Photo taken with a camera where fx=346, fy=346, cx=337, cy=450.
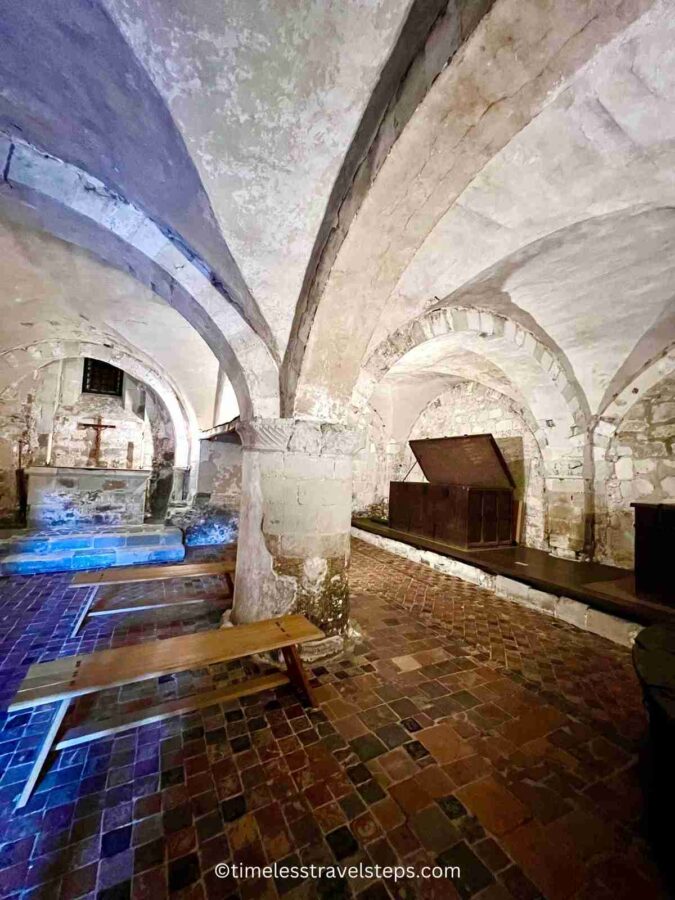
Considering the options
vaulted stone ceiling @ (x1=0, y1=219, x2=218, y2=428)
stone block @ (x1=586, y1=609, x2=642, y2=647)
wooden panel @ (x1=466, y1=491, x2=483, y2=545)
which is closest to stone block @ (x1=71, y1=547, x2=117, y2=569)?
vaulted stone ceiling @ (x1=0, y1=219, x2=218, y2=428)

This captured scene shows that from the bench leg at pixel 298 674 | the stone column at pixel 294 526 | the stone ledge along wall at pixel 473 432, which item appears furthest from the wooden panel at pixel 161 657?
the stone ledge along wall at pixel 473 432

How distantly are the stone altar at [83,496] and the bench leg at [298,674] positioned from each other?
5.66 metres

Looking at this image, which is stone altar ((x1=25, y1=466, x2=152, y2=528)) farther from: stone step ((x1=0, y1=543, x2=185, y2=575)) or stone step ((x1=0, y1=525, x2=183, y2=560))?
stone step ((x1=0, y1=543, x2=185, y2=575))

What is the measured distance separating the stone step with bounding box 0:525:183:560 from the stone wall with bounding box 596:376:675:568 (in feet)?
21.2

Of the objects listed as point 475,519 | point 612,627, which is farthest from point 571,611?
point 475,519

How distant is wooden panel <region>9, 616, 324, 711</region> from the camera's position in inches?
60.4

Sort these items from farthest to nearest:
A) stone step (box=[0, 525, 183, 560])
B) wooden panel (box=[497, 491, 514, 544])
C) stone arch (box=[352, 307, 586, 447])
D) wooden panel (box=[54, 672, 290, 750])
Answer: wooden panel (box=[497, 491, 514, 544])
stone step (box=[0, 525, 183, 560])
stone arch (box=[352, 307, 586, 447])
wooden panel (box=[54, 672, 290, 750])

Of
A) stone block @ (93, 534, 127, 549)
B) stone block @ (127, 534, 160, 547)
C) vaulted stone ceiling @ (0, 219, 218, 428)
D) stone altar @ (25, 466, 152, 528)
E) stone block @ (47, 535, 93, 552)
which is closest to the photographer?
vaulted stone ceiling @ (0, 219, 218, 428)

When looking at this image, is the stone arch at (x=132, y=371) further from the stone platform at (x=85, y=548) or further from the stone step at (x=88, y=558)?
the stone step at (x=88, y=558)

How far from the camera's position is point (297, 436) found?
8.96 ft

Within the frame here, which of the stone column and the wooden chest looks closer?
the stone column

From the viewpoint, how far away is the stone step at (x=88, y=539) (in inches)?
182

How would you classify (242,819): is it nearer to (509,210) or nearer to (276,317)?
(276,317)

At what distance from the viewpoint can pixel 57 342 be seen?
240 inches
